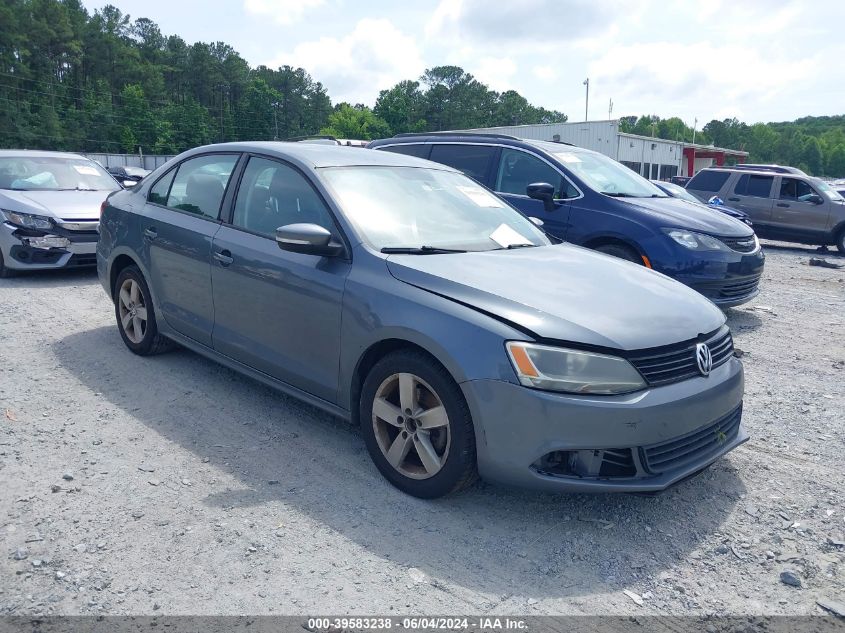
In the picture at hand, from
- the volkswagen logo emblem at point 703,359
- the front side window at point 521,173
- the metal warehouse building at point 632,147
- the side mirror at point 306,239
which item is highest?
the metal warehouse building at point 632,147

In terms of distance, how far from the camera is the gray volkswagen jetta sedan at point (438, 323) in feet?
9.98

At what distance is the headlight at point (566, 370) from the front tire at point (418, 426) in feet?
1.11

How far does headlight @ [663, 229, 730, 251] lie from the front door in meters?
4.32

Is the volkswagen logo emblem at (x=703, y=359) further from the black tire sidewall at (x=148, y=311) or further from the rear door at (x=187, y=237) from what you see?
the black tire sidewall at (x=148, y=311)

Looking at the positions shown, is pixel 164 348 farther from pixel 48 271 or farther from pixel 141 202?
pixel 48 271

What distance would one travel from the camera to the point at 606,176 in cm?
794

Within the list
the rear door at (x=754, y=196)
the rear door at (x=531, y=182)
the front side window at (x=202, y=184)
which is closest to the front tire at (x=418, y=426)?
the front side window at (x=202, y=184)

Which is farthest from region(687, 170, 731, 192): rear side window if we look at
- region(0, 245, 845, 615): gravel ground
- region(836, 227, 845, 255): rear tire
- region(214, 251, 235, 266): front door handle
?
region(214, 251, 235, 266): front door handle

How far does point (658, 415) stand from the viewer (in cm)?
305

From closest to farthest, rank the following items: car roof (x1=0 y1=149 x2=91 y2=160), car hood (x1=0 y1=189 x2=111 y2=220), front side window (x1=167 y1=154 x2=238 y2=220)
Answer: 1. front side window (x1=167 y1=154 x2=238 y2=220)
2. car hood (x1=0 y1=189 x2=111 y2=220)
3. car roof (x1=0 y1=149 x2=91 y2=160)

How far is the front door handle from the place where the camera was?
4.42m

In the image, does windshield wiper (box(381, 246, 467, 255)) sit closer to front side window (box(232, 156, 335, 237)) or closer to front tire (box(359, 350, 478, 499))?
front side window (box(232, 156, 335, 237))

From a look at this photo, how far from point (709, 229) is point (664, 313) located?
14.0 feet

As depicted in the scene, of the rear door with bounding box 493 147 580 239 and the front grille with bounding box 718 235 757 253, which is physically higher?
the rear door with bounding box 493 147 580 239
